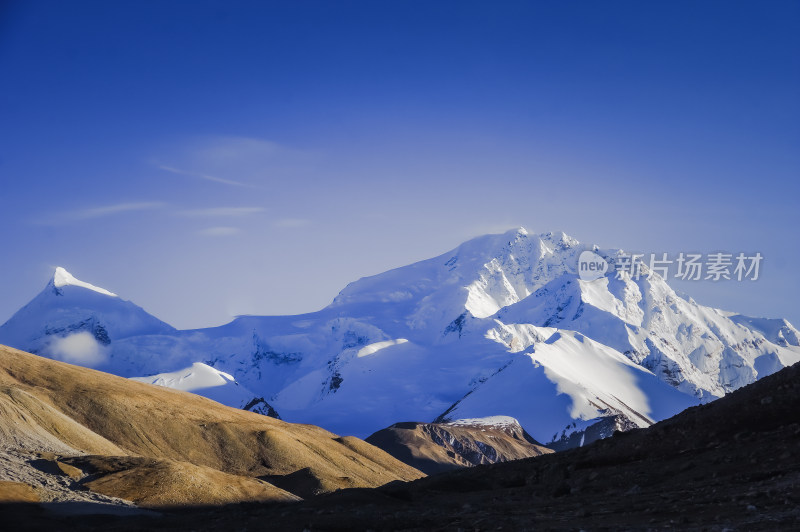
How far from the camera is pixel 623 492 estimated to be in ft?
123

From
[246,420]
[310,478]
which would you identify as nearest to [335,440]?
[246,420]

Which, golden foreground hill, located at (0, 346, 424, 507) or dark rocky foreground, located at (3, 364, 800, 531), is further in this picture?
golden foreground hill, located at (0, 346, 424, 507)

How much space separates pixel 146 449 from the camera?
87750mm

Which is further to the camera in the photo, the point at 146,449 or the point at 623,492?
the point at 146,449

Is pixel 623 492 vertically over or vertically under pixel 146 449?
over

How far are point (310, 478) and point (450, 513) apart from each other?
4332cm

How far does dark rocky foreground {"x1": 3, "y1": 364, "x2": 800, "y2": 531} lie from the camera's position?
28719 mm

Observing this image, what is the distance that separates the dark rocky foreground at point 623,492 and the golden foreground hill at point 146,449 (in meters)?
5.09

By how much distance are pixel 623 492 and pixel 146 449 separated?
2533 inches

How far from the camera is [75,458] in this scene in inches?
2443

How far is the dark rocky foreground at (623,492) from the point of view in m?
28.7

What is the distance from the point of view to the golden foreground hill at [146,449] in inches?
2215

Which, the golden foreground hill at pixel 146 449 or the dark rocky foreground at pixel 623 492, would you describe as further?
the golden foreground hill at pixel 146 449

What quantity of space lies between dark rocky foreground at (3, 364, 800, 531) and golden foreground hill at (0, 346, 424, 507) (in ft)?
16.7
